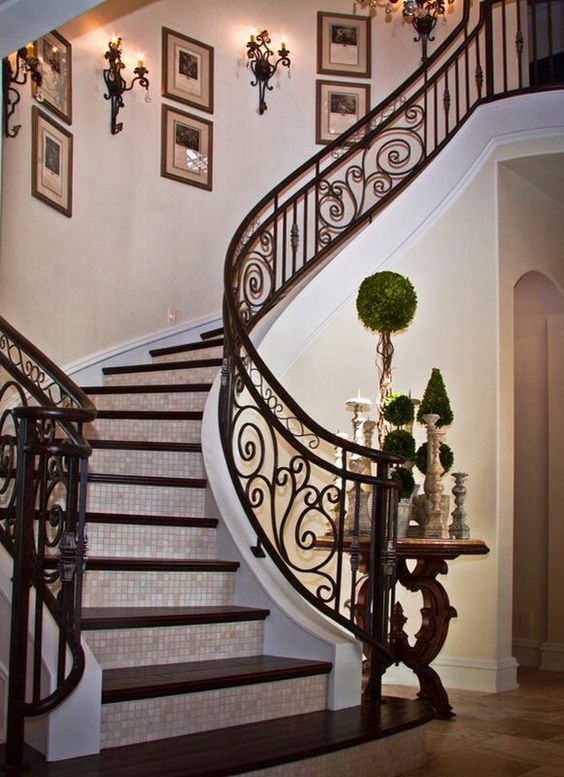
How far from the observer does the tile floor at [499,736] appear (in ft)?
13.3

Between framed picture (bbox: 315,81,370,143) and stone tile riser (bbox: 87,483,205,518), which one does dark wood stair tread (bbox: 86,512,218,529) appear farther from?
framed picture (bbox: 315,81,370,143)

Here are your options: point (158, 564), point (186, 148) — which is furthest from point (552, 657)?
point (186, 148)

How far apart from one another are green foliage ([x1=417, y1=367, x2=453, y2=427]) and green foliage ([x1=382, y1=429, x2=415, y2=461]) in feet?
0.69

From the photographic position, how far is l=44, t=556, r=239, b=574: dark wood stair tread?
13.6ft

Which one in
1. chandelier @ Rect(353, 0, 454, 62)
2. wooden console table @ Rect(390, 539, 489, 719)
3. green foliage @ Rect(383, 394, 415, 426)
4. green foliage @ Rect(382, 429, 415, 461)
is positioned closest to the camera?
wooden console table @ Rect(390, 539, 489, 719)

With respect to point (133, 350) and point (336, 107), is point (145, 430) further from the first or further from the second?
point (336, 107)

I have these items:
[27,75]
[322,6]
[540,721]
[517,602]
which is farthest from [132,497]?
[322,6]

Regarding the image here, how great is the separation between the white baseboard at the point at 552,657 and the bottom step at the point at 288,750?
2.83 m

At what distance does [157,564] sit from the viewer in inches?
167

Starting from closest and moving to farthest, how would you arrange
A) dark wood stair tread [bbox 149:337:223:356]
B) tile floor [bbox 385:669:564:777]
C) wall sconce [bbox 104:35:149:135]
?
tile floor [bbox 385:669:564:777], dark wood stair tread [bbox 149:337:223:356], wall sconce [bbox 104:35:149:135]

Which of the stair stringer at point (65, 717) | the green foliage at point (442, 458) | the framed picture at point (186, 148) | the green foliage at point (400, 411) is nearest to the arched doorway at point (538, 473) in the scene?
the green foliage at point (442, 458)

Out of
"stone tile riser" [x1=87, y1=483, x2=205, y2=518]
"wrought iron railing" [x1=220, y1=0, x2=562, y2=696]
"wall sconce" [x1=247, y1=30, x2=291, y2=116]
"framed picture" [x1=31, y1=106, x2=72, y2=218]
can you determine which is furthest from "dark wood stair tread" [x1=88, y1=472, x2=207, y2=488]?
"wall sconce" [x1=247, y1=30, x2=291, y2=116]

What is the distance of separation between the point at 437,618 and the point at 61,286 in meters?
3.33

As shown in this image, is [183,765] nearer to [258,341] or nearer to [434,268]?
[258,341]
